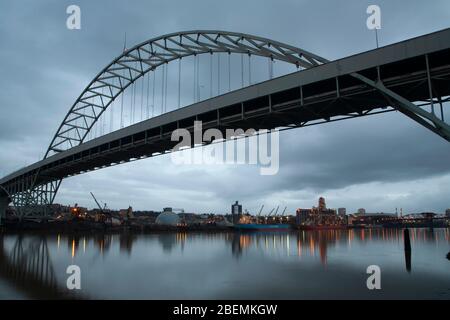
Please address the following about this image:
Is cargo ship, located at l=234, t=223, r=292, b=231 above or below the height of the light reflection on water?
below

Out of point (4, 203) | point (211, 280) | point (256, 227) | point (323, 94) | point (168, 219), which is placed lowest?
point (256, 227)

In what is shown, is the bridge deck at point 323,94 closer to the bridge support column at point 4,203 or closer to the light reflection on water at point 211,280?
the light reflection on water at point 211,280

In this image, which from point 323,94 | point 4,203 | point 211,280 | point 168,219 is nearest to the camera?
point 323,94

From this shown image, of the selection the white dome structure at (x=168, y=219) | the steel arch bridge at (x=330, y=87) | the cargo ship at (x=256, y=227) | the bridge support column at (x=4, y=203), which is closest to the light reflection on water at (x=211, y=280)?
the steel arch bridge at (x=330, y=87)

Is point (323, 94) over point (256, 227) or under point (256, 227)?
over

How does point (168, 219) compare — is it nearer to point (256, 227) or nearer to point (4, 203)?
point (256, 227)

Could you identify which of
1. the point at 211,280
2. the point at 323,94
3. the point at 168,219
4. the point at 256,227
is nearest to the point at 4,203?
the point at 168,219

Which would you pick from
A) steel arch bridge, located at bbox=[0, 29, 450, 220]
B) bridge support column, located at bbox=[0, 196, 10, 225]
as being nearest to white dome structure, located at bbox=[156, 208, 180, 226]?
bridge support column, located at bbox=[0, 196, 10, 225]

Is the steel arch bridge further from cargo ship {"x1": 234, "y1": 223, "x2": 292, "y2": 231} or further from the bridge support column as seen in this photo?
cargo ship {"x1": 234, "y1": 223, "x2": 292, "y2": 231}
